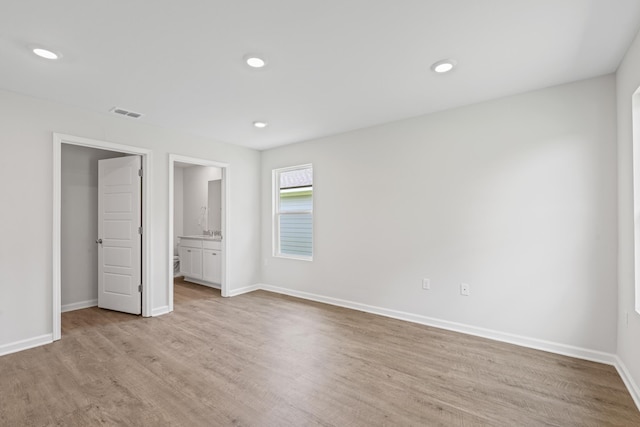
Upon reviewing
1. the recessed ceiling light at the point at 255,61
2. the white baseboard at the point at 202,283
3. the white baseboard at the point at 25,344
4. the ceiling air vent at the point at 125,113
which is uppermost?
the recessed ceiling light at the point at 255,61

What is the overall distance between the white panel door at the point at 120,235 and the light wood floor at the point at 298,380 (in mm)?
668

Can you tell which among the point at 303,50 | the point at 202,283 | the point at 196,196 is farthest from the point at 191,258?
the point at 303,50

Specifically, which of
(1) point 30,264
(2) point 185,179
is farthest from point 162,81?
(2) point 185,179

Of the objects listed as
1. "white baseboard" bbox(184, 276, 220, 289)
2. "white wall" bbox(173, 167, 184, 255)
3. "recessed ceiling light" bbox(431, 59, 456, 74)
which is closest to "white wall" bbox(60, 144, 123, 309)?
"white baseboard" bbox(184, 276, 220, 289)

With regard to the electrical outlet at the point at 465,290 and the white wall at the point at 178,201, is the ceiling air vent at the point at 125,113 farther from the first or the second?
the electrical outlet at the point at 465,290

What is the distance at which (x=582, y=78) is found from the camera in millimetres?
2729

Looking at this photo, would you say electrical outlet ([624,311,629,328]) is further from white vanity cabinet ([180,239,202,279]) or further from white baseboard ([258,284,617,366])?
white vanity cabinet ([180,239,202,279])

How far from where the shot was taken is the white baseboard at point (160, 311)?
4023 millimetres

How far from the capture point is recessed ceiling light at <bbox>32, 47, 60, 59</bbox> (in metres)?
2.23

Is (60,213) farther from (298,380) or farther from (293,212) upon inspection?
(298,380)

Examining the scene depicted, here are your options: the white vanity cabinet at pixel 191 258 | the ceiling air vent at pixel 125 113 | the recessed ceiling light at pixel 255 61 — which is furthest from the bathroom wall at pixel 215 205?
the recessed ceiling light at pixel 255 61

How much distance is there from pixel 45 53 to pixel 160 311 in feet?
10.2

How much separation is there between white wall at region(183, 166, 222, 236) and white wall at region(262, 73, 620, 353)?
3.54 metres

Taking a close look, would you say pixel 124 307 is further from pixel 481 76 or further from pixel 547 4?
pixel 547 4
